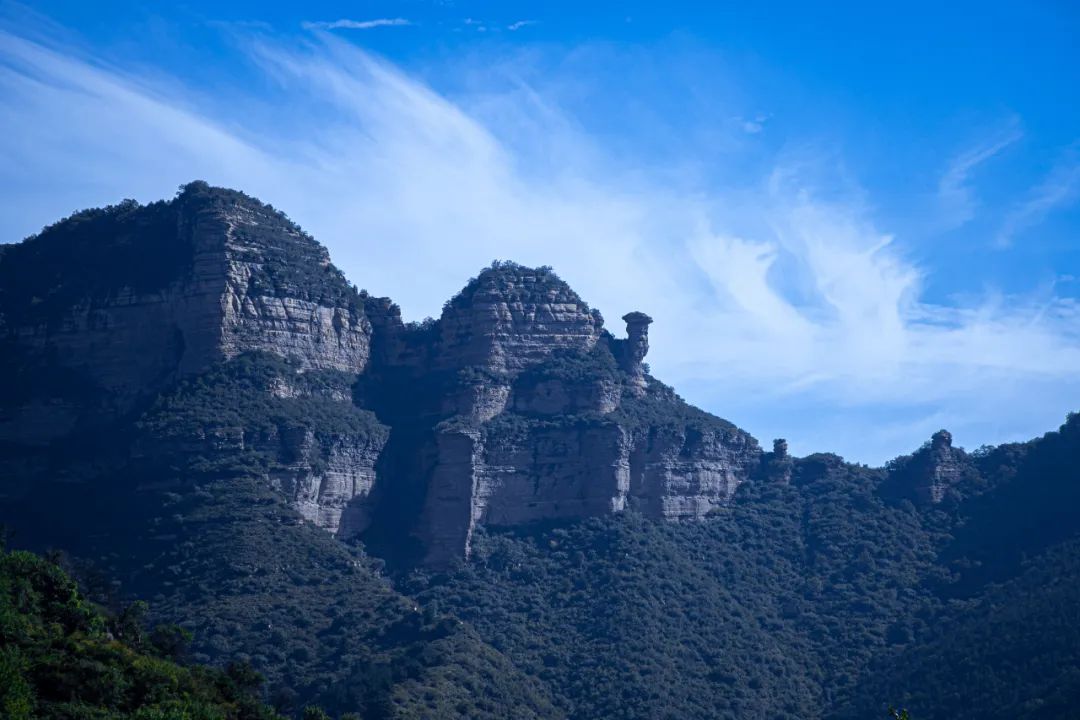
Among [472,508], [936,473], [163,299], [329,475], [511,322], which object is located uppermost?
[511,322]

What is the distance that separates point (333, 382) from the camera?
317 feet

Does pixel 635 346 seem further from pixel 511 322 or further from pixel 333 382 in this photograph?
pixel 333 382

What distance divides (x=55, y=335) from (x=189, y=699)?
48800 mm

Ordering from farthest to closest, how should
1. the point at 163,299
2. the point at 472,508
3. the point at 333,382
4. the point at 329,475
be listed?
1. the point at 333,382
2. the point at 472,508
3. the point at 163,299
4. the point at 329,475

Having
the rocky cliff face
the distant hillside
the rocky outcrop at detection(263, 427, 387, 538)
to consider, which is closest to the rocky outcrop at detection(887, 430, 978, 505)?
the distant hillside

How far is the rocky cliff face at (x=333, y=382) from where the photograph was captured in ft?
295

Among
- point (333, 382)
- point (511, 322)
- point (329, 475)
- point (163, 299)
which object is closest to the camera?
point (329, 475)

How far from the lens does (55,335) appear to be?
92.9 metres

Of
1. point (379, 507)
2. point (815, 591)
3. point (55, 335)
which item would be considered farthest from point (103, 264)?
point (815, 591)

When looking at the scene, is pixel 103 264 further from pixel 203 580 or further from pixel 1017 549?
pixel 1017 549

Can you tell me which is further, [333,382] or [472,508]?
[333,382]

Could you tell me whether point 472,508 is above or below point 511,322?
below

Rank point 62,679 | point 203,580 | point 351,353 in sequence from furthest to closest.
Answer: point 351,353, point 203,580, point 62,679

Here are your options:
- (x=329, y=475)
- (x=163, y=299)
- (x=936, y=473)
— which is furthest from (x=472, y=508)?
(x=936, y=473)
